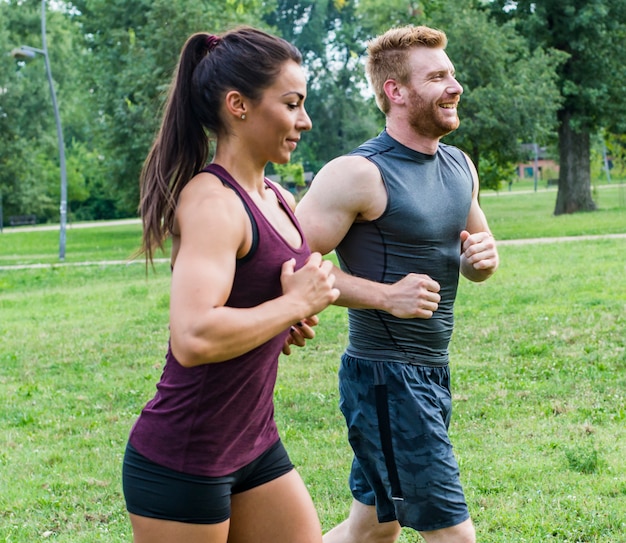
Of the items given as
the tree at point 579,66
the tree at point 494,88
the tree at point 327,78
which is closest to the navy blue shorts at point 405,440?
the tree at point 494,88

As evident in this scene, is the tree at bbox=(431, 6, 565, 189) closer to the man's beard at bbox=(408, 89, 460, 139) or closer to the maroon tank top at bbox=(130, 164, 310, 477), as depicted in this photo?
the man's beard at bbox=(408, 89, 460, 139)

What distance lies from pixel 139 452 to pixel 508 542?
8.39 ft

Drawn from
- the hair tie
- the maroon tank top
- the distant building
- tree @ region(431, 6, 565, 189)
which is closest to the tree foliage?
tree @ region(431, 6, 565, 189)

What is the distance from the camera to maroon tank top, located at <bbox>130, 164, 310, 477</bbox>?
2.56 meters

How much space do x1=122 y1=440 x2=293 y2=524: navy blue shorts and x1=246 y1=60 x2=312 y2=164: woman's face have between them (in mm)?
911

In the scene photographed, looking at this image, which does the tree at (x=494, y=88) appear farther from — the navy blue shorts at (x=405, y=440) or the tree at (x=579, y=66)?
the navy blue shorts at (x=405, y=440)

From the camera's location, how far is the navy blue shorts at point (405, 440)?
135 inches

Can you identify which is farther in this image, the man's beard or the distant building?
the distant building

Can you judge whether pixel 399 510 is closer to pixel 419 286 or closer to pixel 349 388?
pixel 349 388

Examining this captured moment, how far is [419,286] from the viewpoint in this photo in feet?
11.0

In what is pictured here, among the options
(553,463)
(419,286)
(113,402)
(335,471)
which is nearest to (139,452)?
(419,286)

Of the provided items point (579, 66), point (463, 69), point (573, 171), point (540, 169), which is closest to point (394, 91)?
point (463, 69)

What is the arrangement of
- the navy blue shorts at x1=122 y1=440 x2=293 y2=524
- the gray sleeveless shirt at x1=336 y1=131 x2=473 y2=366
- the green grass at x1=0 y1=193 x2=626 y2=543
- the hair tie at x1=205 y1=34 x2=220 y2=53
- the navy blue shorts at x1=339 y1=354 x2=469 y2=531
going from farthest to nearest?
the green grass at x1=0 y1=193 x2=626 y2=543 → the gray sleeveless shirt at x1=336 y1=131 x2=473 y2=366 → the navy blue shorts at x1=339 y1=354 x2=469 y2=531 → the hair tie at x1=205 y1=34 x2=220 y2=53 → the navy blue shorts at x1=122 y1=440 x2=293 y2=524

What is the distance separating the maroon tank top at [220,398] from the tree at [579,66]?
2702 centimetres
